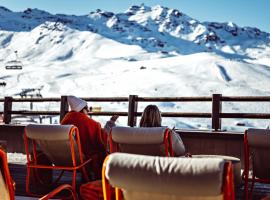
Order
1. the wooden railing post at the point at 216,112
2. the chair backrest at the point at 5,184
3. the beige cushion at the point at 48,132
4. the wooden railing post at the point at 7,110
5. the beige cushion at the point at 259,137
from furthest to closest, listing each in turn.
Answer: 1. the wooden railing post at the point at 7,110
2. the wooden railing post at the point at 216,112
3. the beige cushion at the point at 48,132
4. the beige cushion at the point at 259,137
5. the chair backrest at the point at 5,184

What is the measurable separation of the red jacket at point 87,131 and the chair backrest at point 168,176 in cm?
245

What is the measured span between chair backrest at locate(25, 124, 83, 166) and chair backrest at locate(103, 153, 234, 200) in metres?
1.97

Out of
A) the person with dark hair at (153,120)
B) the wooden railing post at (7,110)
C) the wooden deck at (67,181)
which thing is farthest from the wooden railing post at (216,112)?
the wooden railing post at (7,110)

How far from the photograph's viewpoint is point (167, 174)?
5.91ft

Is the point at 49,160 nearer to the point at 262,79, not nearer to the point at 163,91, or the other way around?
the point at 163,91

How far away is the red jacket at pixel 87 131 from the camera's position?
4375 millimetres

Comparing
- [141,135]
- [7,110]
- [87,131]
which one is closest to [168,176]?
[141,135]

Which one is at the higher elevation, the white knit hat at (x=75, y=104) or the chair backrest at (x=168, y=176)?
the white knit hat at (x=75, y=104)

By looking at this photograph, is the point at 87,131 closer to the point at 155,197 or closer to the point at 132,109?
the point at 155,197

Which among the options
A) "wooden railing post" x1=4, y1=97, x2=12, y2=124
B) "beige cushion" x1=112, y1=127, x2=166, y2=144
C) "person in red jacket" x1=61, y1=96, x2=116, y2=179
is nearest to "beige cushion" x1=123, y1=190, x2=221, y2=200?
"beige cushion" x1=112, y1=127, x2=166, y2=144

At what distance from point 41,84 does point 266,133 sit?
91236 millimetres

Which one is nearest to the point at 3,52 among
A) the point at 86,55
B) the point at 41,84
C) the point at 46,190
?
the point at 86,55

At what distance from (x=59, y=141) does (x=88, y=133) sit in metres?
0.49

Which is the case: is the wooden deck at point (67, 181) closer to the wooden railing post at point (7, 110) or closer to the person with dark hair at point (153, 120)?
the person with dark hair at point (153, 120)
